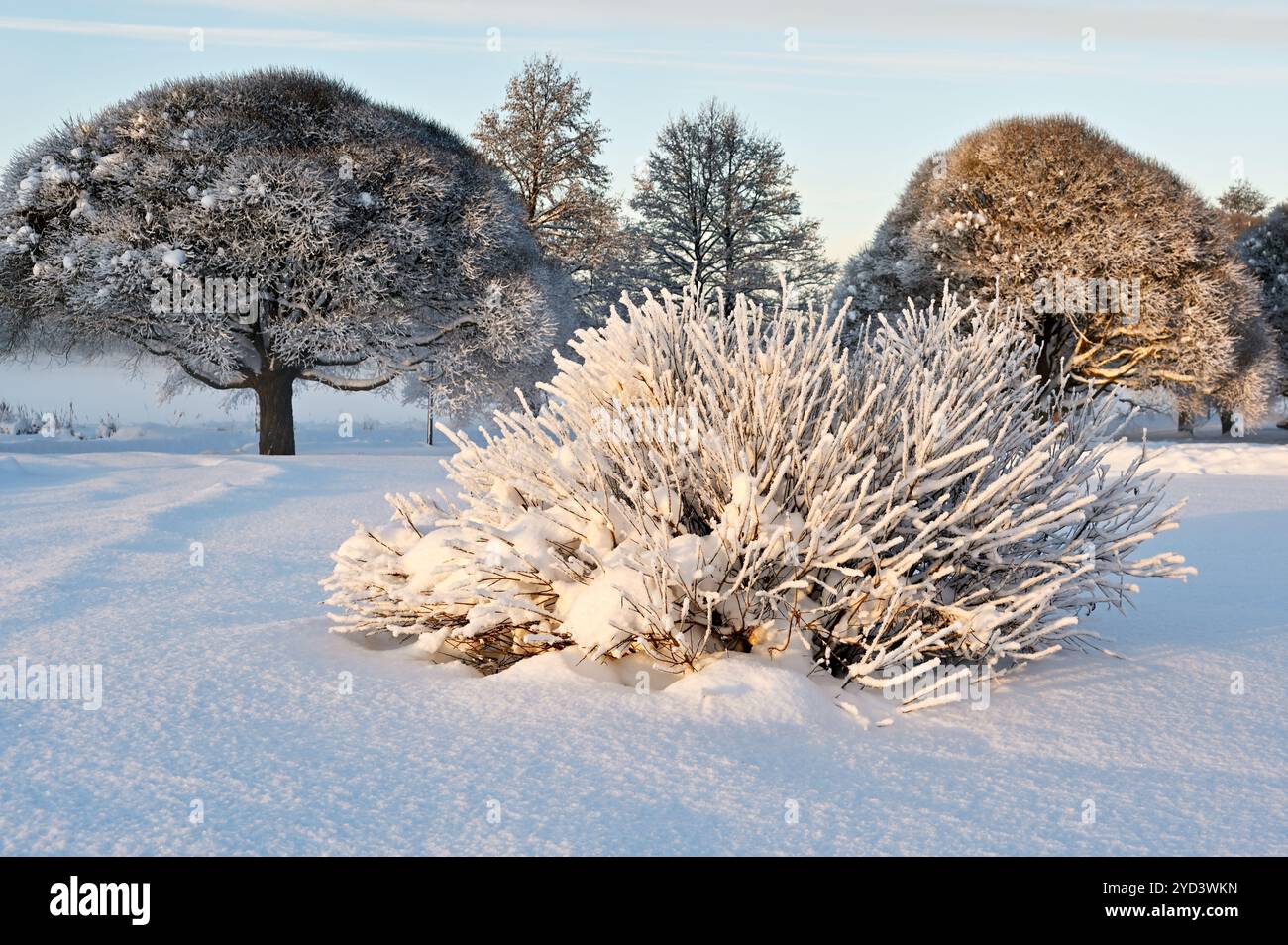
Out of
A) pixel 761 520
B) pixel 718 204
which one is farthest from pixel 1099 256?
pixel 761 520

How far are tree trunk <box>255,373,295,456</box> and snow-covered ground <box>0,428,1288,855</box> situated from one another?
12828mm

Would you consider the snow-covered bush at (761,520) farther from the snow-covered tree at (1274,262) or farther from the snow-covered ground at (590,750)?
the snow-covered tree at (1274,262)

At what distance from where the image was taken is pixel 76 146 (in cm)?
1684

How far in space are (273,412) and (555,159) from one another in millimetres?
13057

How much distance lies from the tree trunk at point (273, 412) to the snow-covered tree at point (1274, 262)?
3153cm

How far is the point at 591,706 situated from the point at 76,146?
57.4 ft

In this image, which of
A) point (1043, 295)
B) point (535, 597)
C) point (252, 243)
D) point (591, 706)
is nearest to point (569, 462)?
point (535, 597)

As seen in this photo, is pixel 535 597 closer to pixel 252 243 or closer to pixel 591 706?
pixel 591 706

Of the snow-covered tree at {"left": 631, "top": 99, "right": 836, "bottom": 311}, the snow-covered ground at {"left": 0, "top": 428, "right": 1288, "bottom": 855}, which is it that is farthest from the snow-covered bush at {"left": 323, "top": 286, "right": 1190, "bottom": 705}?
the snow-covered tree at {"left": 631, "top": 99, "right": 836, "bottom": 311}

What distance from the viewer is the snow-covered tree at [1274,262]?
111 ft

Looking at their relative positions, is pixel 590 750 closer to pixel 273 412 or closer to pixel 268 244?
pixel 268 244

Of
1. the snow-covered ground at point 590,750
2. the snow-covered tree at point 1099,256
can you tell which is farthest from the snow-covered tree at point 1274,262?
the snow-covered ground at point 590,750

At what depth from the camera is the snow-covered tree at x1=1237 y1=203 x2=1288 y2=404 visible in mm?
33875

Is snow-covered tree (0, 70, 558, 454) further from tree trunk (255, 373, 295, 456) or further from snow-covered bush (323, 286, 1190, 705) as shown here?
snow-covered bush (323, 286, 1190, 705)
